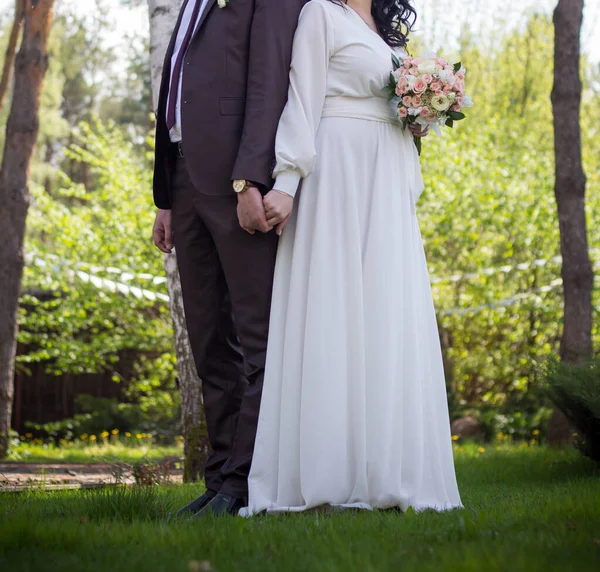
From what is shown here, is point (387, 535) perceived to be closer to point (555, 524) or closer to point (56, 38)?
point (555, 524)

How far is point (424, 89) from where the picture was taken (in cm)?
299

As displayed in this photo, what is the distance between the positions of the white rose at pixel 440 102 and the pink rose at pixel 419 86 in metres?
0.07

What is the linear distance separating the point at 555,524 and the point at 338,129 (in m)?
1.51

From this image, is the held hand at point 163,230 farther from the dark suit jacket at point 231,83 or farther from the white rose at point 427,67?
the white rose at point 427,67

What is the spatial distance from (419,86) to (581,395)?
2.17 meters

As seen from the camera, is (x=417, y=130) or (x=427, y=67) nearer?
(x=427, y=67)

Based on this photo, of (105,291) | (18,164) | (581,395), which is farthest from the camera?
(105,291)

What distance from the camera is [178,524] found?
2457mm

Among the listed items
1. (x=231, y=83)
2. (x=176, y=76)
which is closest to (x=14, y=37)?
(x=176, y=76)

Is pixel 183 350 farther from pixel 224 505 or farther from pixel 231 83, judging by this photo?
pixel 231 83

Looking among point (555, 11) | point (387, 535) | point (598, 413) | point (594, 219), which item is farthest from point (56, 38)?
point (387, 535)

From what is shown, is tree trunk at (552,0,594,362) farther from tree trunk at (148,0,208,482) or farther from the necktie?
the necktie

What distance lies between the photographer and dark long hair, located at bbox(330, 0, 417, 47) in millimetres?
3320

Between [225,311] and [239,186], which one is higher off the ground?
[239,186]
